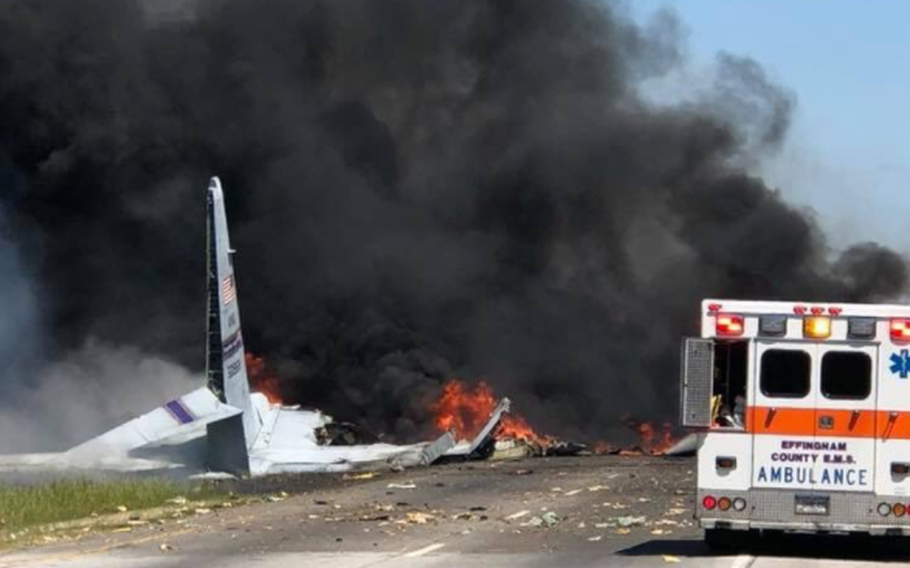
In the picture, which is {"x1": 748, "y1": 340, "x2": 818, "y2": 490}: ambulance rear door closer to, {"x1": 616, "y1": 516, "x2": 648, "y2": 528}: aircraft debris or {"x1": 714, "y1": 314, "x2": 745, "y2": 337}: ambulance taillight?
{"x1": 714, "y1": 314, "x2": 745, "y2": 337}: ambulance taillight

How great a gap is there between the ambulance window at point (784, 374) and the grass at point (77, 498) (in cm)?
1020

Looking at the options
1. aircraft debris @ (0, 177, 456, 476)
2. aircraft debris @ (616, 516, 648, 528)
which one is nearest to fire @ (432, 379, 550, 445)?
aircraft debris @ (0, 177, 456, 476)

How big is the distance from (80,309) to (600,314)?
654 inches

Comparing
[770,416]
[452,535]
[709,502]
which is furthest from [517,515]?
[770,416]

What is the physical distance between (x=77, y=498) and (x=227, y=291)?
452 inches

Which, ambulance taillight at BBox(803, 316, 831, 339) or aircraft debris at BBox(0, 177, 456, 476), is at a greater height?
ambulance taillight at BBox(803, 316, 831, 339)

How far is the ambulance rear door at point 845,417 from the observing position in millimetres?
20203

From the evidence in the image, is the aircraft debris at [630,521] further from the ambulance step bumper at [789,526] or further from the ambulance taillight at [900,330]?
the ambulance taillight at [900,330]

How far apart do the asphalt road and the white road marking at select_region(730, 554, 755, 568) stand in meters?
0.01

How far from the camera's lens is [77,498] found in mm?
29031

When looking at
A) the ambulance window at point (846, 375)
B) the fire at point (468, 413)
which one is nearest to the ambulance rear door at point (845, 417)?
the ambulance window at point (846, 375)

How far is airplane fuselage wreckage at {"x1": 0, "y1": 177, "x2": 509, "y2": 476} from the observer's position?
3491cm

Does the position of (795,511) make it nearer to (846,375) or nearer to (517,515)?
(846,375)

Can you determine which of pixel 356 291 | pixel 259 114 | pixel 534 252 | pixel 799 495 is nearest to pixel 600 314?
pixel 534 252
